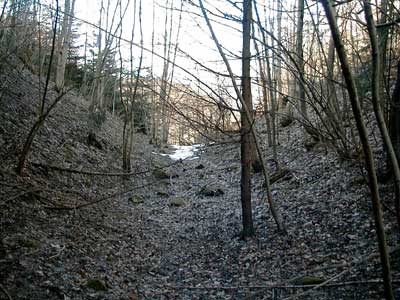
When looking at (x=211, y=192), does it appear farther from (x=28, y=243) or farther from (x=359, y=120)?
(x=359, y=120)

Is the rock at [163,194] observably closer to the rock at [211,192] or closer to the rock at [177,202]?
the rock at [177,202]

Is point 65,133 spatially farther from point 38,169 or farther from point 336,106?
point 336,106

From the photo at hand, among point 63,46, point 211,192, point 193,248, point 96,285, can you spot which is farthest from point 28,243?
point 63,46

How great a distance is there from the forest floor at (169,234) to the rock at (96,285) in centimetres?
2

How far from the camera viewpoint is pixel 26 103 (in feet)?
32.8

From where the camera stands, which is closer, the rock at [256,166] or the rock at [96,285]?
the rock at [96,285]

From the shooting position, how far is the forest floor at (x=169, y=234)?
14.5 ft

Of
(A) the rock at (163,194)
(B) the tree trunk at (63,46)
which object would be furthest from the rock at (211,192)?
(B) the tree trunk at (63,46)

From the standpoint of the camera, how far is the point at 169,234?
296 inches

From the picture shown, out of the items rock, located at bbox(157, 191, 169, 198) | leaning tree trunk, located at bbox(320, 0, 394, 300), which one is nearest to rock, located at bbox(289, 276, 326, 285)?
leaning tree trunk, located at bbox(320, 0, 394, 300)

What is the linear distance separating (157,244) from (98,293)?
2.51 m

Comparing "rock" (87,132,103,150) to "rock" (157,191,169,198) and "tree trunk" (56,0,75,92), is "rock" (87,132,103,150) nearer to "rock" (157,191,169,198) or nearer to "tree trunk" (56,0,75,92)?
"rock" (157,191,169,198)

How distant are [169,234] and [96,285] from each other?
120 inches

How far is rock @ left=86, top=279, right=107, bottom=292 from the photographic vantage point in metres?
4.50
